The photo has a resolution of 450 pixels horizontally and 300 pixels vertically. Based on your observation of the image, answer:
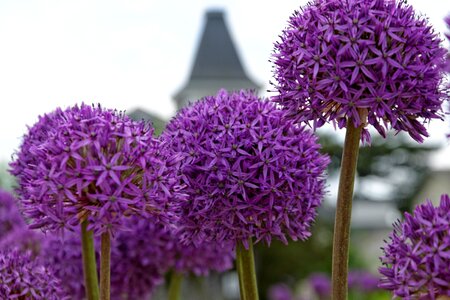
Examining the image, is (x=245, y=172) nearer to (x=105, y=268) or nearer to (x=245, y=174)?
(x=245, y=174)

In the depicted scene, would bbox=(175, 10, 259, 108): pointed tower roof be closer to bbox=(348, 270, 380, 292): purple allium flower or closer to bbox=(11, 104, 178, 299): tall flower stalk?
bbox=(348, 270, 380, 292): purple allium flower

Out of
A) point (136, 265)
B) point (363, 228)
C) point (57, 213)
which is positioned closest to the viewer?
point (57, 213)

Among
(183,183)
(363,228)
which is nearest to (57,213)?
(183,183)

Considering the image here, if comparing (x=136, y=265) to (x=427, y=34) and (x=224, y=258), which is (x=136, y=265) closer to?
(x=224, y=258)

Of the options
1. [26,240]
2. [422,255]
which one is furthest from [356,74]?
[26,240]

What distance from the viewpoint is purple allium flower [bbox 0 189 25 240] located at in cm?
321

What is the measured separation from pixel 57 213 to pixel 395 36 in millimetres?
855

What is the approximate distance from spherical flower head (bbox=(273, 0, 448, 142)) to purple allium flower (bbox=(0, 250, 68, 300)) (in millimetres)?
777

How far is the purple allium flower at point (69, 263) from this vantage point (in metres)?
2.62

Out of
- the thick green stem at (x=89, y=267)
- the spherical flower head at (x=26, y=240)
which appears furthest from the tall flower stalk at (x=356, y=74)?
the spherical flower head at (x=26, y=240)

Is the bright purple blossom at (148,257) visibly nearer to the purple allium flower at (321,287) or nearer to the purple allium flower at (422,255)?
the purple allium flower at (422,255)

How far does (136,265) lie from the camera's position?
→ 9.09 ft

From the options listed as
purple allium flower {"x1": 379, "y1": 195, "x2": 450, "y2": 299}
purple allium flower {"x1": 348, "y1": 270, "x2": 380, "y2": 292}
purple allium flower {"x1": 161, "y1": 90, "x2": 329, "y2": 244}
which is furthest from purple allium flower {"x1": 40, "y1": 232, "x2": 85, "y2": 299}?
purple allium flower {"x1": 348, "y1": 270, "x2": 380, "y2": 292}

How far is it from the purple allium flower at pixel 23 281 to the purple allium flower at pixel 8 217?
119 cm
